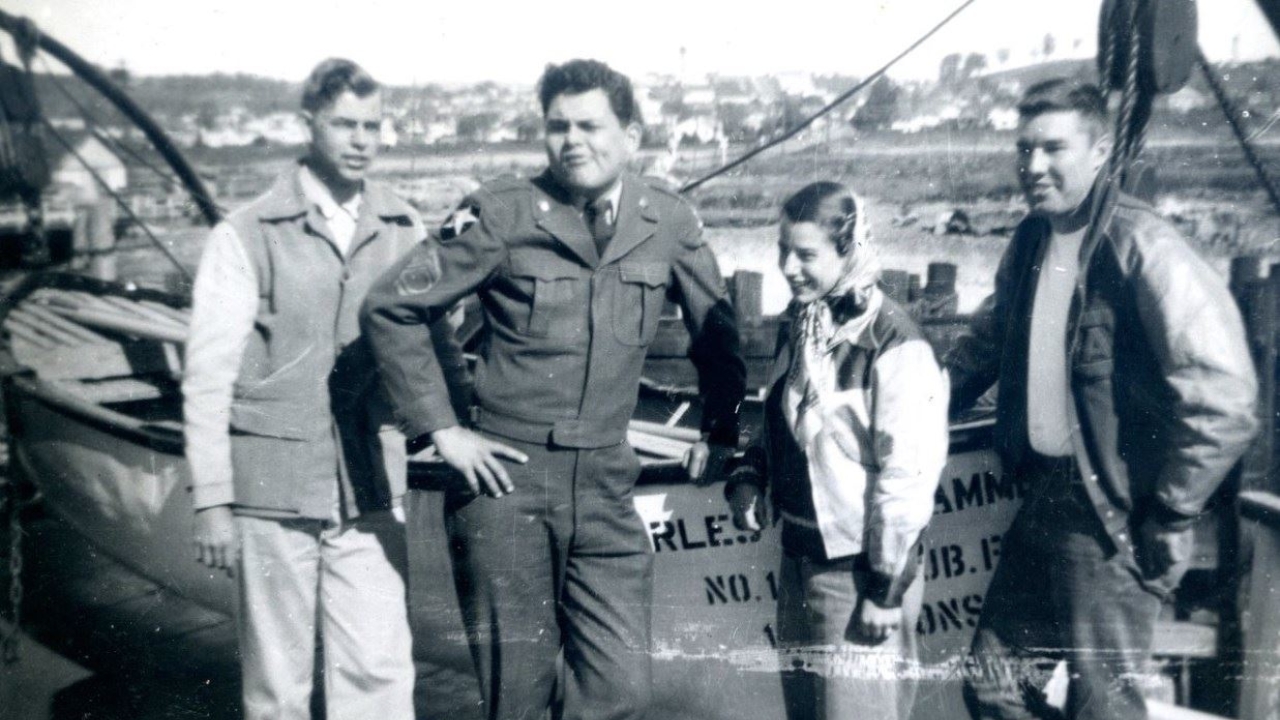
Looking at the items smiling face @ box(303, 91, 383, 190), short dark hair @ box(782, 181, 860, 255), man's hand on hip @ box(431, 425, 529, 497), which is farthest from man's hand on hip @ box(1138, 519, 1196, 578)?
smiling face @ box(303, 91, 383, 190)

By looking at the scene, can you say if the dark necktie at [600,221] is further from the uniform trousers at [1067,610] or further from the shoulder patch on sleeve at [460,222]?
the uniform trousers at [1067,610]

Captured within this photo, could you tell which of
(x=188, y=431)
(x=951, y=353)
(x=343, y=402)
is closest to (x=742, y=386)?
(x=951, y=353)

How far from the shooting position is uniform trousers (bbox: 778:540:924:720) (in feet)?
7.00

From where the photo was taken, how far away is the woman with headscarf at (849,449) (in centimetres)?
205

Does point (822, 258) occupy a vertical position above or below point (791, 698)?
above

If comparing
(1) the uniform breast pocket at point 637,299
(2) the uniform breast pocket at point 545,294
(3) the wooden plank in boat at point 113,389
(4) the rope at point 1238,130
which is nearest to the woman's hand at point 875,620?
(1) the uniform breast pocket at point 637,299

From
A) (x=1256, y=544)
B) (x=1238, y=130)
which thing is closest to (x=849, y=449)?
(x=1256, y=544)

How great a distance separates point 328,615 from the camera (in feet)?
7.68

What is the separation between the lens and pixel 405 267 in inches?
81.7

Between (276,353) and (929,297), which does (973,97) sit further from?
(276,353)

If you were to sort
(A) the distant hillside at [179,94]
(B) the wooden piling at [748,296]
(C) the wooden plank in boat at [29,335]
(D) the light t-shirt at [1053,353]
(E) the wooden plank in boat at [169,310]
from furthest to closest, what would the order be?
(E) the wooden plank in boat at [169,310] < (C) the wooden plank in boat at [29,335] < (B) the wooden piling at [748,296] < (A) the distant hillside at [179,94] < (D) the light t-shirt at [1053,353]

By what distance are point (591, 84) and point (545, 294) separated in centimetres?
47

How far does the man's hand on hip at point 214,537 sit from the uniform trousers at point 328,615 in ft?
0.13

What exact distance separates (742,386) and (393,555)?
0.97 meters
